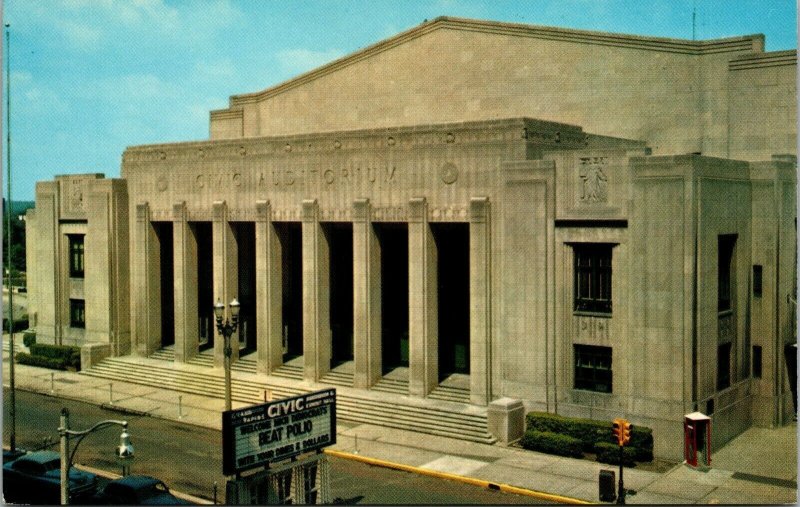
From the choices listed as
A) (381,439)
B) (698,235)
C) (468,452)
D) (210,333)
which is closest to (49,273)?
(210,333)

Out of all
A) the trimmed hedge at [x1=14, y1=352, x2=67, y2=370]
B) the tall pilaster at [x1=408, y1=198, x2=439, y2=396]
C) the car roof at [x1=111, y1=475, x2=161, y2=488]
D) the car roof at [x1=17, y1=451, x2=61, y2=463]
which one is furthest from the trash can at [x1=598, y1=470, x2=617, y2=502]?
the trimmed hedge at [x1=14, y1=352, x2=67, y2=370]

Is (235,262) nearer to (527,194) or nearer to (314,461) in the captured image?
(527,194)

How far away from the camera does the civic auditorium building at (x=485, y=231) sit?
35.4m

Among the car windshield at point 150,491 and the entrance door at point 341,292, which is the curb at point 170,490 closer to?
the car windshield at point 150,491

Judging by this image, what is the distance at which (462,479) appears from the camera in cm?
3259

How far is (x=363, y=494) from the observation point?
31.5 metres

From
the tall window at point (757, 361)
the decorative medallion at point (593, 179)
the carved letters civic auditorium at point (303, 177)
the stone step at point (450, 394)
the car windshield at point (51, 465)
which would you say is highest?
the carved letters civic auditorium at point (303, 177)

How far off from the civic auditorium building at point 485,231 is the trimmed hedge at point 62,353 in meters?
1.02

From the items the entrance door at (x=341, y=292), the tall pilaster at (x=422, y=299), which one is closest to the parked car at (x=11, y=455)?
the tall pilaster at (x=422, y=299)

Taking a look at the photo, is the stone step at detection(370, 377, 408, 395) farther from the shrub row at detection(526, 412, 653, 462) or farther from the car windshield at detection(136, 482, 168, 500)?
the car windshield at detection(136, 482, 168, 500)

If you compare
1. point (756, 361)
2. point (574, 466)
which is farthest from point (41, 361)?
point (756, 361)

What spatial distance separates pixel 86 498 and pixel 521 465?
15030mm

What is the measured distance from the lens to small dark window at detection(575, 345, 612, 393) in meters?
36.4

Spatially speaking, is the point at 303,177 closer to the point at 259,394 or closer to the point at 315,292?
the point at 315,292
